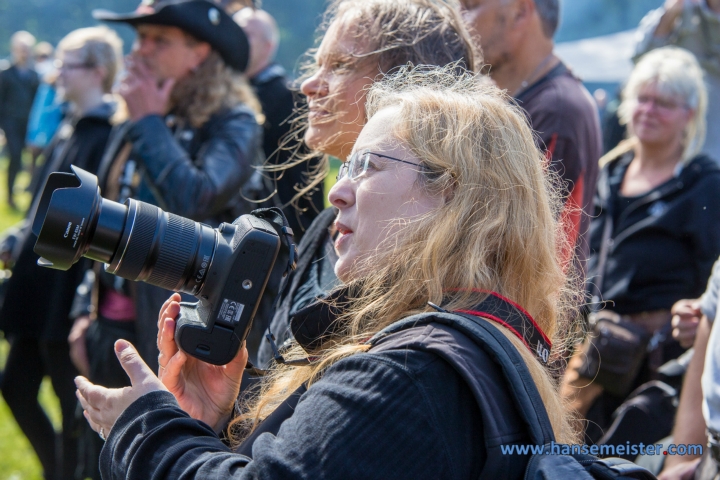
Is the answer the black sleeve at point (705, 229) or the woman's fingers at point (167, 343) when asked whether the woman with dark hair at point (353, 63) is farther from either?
the black sleeve at point (705, 229)

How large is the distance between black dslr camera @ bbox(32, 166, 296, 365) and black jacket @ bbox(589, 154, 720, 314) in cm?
204

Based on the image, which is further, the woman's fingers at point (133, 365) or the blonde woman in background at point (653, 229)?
the blonde woman in background at point (653, 229)

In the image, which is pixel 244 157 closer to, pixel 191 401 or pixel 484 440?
pixel 191 401

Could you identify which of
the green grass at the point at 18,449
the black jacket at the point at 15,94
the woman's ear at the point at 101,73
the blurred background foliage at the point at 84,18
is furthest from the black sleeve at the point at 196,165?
the blurred background foliage at the point at 84,18

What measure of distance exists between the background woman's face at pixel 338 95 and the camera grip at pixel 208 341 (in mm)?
701

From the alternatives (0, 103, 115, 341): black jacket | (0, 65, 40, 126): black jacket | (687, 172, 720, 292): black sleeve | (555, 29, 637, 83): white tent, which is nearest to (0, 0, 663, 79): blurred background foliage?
(0, 65, 40, 126): black jacket

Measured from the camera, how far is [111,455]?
132cm

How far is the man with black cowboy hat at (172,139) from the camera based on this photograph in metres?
2.80

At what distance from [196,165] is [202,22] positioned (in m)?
0.63

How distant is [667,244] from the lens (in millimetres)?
3207

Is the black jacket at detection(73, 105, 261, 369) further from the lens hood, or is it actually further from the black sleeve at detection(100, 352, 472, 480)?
the black sleeve at detection(100, 352, 472, 480)

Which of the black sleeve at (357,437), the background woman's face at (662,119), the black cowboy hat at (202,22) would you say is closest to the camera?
the black sleeve at (357,437)

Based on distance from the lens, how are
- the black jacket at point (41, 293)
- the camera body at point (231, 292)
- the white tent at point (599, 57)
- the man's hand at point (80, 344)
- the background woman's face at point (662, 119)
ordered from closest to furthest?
the camera body at point (231, 292), the man's hand at point (80, 344), the background woman's face at point (662, 119), the black jacket at point (41, 293), the white tent at point (599, 57)

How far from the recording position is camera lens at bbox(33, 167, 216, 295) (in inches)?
56.9
